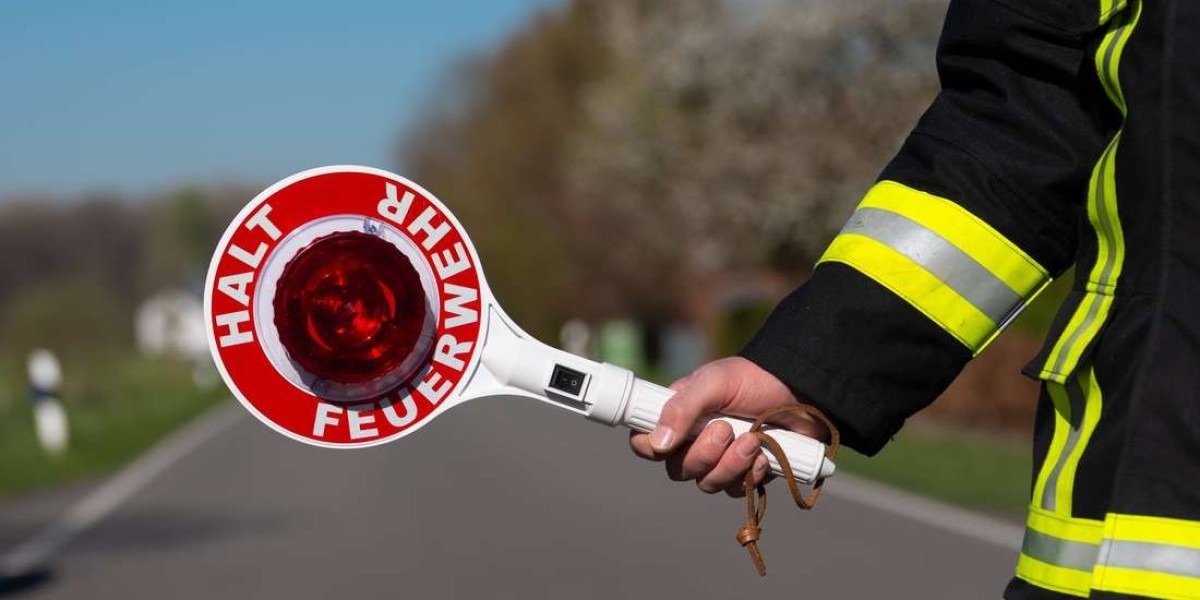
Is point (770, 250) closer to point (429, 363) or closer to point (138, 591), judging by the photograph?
point (138, 591)

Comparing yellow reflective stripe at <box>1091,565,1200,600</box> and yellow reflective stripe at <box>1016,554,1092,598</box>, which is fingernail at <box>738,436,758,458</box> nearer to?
yellow reflective stripe at <box>1016,554,1092,598</box>

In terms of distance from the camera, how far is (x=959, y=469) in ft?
48.2

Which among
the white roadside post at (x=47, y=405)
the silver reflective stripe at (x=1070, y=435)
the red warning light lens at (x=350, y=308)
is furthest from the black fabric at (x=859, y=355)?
the white roadside post at (x=47, y=405)

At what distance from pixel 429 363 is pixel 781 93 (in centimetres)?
2735

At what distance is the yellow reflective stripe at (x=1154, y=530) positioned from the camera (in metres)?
1.83

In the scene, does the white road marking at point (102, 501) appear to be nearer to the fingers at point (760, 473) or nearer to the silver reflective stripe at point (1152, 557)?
the fingers at point (760, 473)

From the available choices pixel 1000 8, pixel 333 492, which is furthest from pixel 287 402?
pixel 333 492

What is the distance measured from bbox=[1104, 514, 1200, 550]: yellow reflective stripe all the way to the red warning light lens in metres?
0.78

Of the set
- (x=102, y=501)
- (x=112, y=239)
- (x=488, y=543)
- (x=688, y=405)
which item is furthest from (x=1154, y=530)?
(x=112, y=239)

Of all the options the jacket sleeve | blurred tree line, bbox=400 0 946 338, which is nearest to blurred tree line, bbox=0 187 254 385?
blurred tree line, bbox=400 0 946 338

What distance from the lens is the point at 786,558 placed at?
927 cm

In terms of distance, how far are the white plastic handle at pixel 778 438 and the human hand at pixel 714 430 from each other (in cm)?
1

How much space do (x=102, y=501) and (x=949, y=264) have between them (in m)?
12.3

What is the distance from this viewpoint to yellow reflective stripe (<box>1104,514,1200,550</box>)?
1834 millimetres
